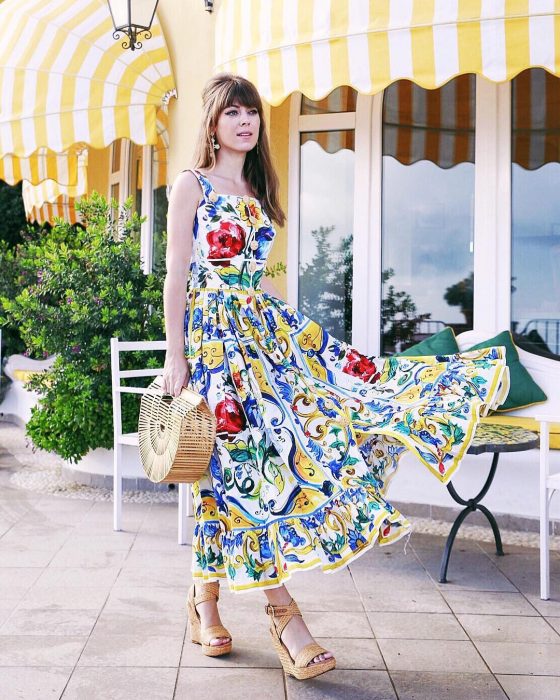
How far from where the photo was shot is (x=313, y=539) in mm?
3078

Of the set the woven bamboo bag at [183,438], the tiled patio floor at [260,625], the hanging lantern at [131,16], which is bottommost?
the tiled patio floor at [260,625]

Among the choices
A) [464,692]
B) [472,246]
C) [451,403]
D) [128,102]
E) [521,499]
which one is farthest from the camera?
[128,102]

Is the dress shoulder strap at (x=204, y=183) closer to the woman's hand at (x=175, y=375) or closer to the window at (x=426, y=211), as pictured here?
the woman's hand at (x=175, y=375)

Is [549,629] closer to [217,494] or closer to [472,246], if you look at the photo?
[217,494]

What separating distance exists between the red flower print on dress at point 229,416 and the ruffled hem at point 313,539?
36cm

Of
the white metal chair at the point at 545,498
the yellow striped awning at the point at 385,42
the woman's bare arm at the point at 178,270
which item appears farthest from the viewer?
the yellow striped awning at the point at 385,42

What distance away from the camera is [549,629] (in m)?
3.76

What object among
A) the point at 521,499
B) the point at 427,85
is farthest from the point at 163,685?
the point at 427,85

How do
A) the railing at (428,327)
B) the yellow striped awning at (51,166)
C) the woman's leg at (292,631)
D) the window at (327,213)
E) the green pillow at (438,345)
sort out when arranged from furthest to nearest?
the yellow striped awning at (51,166) → the window at (327,213) → the railing at (428,327) → the green pillow at (438,345) → the woman's leg at (292,631)

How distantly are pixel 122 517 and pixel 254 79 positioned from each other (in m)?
2.98

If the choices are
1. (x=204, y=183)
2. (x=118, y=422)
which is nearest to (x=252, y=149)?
(x=204, y=183)

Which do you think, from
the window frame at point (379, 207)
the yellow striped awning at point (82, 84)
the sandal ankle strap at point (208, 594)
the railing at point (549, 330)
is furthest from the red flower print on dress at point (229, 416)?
the yellow striped awning at point (82, 84)

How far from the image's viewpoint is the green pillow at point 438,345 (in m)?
6.26

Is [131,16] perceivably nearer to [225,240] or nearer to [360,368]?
[225,240]
